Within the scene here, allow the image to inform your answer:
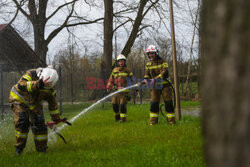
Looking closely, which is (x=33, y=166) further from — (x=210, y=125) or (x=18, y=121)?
(x=210, y=125)

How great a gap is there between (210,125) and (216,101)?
8 cm

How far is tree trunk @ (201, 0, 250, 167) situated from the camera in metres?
0.63

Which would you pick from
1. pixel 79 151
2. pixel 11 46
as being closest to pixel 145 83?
pixel 79 151

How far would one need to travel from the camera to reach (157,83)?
6.22 metres

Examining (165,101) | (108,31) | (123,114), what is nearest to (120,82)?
(123,114)

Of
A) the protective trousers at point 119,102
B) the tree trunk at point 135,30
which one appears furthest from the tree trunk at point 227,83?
the tree trunk at point 135,30

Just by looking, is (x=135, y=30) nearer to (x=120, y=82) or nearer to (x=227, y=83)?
(x=120, y=82)

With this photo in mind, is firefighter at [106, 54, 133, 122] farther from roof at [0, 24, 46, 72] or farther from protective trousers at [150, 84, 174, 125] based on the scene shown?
roof at [0, 24, 46, 72]

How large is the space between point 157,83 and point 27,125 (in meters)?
3.42

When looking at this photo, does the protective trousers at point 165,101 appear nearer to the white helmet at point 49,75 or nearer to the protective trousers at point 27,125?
the protective trousers at point 27,125

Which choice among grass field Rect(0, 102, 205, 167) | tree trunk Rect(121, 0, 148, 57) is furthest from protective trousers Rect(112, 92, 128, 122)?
tree trunk Rect(121, 0, 148, 57)

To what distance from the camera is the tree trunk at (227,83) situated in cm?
63

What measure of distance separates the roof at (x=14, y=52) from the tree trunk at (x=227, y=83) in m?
9.85

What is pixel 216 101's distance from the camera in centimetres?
69
